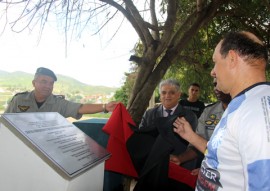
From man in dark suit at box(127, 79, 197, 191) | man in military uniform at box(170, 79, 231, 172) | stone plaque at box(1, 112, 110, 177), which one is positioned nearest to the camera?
stone plaque at box(1, 112, 110, 177)

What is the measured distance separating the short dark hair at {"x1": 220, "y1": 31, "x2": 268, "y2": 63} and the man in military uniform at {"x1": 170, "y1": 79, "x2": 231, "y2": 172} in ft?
4.84

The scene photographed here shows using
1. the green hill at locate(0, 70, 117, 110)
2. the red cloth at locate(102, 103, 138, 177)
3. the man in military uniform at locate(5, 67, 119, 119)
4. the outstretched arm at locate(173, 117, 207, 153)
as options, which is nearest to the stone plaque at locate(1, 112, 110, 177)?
the red cloth at locate(102, 103, 138, 177)

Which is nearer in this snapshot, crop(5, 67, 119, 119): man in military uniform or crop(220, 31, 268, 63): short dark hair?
crop(220, 31, 268, 63): short dark hair

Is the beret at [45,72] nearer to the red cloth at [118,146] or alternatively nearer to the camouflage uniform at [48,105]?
the camouflage uniform at [48,105]

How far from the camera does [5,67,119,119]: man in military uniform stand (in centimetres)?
359

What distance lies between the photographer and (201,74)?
23.5 ft

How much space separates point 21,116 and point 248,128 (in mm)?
1557

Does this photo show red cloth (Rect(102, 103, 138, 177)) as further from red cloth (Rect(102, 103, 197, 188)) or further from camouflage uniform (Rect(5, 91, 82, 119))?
camouflage uniform (Rect(5, 91, 82, 119))

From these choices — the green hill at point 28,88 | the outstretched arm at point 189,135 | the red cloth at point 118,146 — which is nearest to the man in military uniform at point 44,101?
the green hill at point 28,88

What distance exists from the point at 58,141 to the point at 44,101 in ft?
5.38

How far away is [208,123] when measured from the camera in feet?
10.3

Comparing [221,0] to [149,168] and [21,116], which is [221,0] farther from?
[21,116]

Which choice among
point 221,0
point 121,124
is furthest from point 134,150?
point 221,0

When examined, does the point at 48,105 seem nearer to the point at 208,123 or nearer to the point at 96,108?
the point at 96,108
